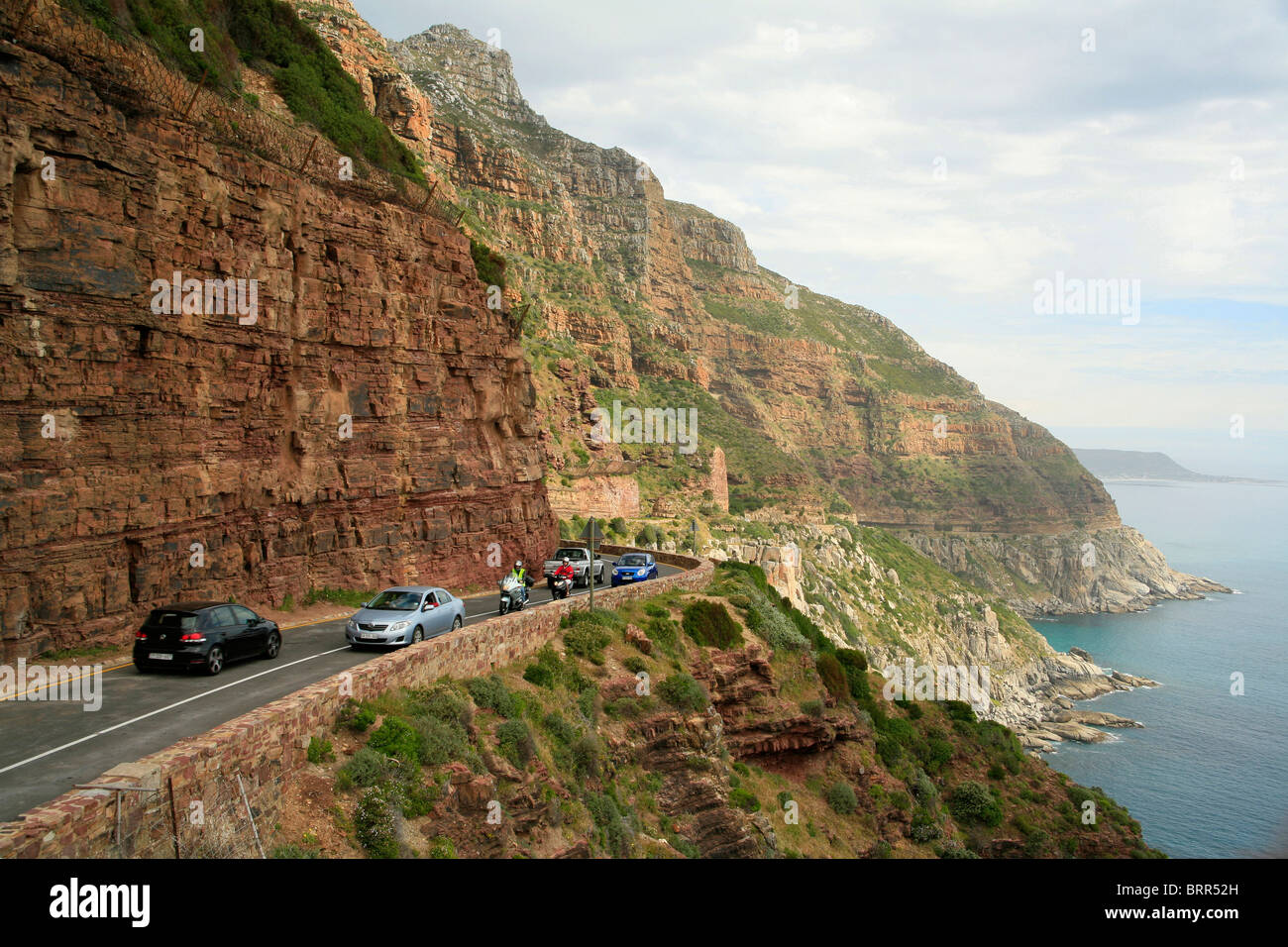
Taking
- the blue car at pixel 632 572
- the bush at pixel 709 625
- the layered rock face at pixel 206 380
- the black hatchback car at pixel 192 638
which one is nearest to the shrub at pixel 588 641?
the bush at pixel 709 625

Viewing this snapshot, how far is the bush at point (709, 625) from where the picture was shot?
26.9 metres

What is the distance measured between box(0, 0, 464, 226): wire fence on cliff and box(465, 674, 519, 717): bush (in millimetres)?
13425

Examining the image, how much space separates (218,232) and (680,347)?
307 feet

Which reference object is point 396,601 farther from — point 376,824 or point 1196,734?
point 1196,734

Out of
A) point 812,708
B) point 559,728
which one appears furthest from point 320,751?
point 812,708

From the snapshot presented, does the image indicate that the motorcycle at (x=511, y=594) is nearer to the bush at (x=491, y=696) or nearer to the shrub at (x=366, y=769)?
the bush at (x=491, y=696)

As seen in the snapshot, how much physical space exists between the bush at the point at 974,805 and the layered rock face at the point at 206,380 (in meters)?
20.2

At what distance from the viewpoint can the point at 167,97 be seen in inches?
679

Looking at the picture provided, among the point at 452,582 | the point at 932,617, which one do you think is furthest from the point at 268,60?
the point at 932,617

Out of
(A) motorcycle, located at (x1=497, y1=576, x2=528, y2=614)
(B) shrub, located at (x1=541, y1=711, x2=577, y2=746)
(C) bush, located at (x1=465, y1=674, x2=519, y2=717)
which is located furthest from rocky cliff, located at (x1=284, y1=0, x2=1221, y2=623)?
(C) bush, located at (x1=465, y1=674, x2=519, y2=717)

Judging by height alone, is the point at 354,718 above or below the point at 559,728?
above

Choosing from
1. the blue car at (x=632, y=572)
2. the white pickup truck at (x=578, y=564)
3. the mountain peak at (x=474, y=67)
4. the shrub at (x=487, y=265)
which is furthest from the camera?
the mountain peak at (x=474, y=67)

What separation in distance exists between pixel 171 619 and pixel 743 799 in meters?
15.3

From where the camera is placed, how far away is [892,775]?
29.9 metres
